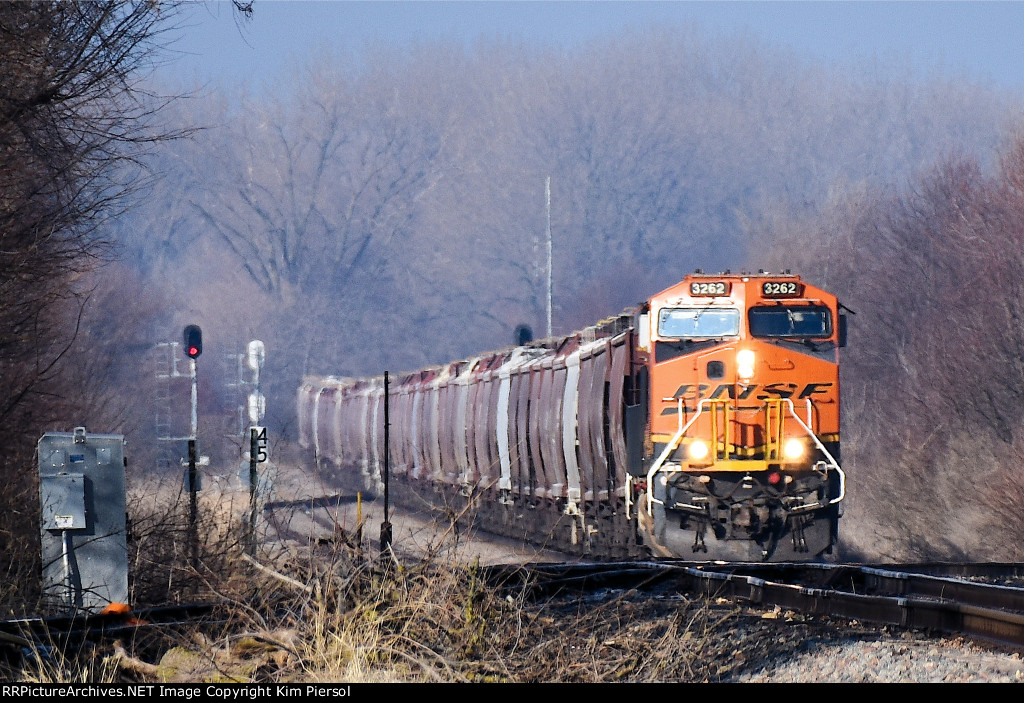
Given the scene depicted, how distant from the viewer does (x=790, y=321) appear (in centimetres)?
1435

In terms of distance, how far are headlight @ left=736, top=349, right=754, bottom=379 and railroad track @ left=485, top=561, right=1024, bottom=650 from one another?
2881mm

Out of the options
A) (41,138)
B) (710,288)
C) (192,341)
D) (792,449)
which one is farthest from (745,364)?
(192,341)

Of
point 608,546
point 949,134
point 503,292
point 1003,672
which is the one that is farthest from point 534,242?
point 1003,672

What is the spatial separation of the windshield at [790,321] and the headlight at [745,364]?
28cm

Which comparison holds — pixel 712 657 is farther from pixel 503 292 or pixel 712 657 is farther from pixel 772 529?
pixel 503 292

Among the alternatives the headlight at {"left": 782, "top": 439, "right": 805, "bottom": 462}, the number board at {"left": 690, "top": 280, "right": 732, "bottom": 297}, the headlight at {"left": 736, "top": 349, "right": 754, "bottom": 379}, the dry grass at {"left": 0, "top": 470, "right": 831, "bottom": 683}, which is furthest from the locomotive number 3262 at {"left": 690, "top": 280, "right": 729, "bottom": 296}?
the dry grass at {"left": 0, "top": 470, "right": 831, "bottom": 683}

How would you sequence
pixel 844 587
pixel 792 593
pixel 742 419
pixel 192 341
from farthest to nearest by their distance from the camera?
1. pixel 192 341
2. pixel 742 419
3. pixel 844 587
4. pixel 792 593

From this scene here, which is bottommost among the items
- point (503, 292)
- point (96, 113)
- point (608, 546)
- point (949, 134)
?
point (608, 546)

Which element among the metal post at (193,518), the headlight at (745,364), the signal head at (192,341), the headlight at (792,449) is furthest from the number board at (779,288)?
the signal head at (192,341)

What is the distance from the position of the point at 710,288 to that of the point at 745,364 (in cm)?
96

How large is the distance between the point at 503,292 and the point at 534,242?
3768mm

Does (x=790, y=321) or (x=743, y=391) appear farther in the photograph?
(x=790, y=321)

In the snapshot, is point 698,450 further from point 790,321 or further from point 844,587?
point 844,587

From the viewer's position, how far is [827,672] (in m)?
6.69
